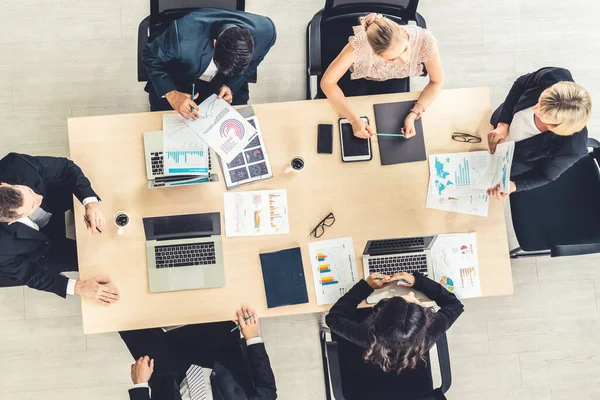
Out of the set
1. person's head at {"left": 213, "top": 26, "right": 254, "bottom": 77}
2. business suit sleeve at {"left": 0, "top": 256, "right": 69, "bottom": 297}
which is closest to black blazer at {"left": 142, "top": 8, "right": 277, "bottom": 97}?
person's head at {"left": 213, "top": 26, "right": 254, "bottom": 77}

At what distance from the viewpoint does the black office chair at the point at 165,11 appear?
2.46 m

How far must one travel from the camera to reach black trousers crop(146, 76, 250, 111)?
2.53m

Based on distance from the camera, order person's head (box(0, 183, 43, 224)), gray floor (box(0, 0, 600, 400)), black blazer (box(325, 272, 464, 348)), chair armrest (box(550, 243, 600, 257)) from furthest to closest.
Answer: gray floor (box(0, 0, 600, 400)), chair armrest (box(550, 243, 600, 257)), black blazer (box(325, 272, 464, 348)), person's head (box(0, 183, 43, 224))

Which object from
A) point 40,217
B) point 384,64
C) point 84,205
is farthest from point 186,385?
point 384,64

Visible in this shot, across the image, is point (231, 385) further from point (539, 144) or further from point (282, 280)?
point (539, 144)

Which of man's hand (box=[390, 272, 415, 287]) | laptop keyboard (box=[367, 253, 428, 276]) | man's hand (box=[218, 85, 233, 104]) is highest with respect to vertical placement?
man's hand (box=[218, 85, 233, 104])

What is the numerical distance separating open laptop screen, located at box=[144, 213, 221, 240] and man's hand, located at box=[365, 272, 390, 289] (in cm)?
74

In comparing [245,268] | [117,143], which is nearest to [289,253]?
[245,268]

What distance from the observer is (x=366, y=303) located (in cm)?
230

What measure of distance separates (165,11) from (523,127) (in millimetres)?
1885

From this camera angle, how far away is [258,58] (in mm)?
2502

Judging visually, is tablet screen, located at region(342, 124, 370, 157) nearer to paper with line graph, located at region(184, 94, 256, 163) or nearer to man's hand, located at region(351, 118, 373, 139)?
man's hand, located at region(351, 118, 373, 139)

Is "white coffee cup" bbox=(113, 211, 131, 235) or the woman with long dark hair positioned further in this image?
"white coffee cup" bbox=(113, 211, 131, 235)

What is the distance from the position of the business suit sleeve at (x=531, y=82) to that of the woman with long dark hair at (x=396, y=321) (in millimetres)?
914
